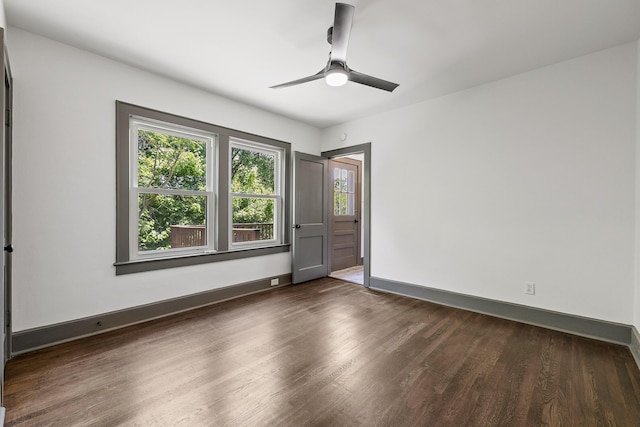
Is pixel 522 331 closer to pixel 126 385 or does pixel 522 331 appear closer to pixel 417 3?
pixel 417 3

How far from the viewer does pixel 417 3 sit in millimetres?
2045

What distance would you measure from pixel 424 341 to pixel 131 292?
3.00m

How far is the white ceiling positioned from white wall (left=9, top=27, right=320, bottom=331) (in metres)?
0.22

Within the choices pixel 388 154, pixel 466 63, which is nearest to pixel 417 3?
pixel 466 63

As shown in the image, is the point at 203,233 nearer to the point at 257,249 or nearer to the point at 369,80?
the point at 257,249

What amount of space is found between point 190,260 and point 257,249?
3.24 feet

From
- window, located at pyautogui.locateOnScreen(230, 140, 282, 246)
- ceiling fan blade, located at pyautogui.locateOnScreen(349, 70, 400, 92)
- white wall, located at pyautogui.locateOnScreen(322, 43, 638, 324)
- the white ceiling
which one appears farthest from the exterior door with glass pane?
ceiling fan blade, located at pyautogui.locateOnScreen(349, 70, 400, 92)

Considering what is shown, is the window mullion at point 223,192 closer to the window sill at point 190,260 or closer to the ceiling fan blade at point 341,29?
the window sill at point 190,260

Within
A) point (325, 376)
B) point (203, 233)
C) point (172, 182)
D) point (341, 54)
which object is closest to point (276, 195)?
point (203, 233)

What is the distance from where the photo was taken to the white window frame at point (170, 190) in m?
3.04

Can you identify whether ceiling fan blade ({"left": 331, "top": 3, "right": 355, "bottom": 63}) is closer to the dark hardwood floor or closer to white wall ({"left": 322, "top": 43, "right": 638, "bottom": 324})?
white wall ({"left": 322, "top": 43, "right": 638, "bottom": 324})

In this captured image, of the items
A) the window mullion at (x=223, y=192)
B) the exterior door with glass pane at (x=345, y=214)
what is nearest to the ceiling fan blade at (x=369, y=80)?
the window mullion at (x=223, y=192)

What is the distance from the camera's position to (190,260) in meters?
3.43

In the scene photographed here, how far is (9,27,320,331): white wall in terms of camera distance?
7.80 ft
